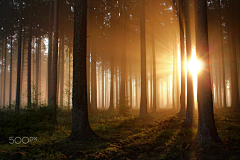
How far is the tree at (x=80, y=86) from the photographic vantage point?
7.41 meters

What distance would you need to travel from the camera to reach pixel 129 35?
1073 inches

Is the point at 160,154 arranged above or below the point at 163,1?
below

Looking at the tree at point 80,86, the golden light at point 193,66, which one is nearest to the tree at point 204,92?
the golden light at point 193,66

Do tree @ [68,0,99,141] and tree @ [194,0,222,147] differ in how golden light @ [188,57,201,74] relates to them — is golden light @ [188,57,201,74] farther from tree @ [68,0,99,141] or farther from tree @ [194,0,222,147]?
tree @ [68,0,99,141]

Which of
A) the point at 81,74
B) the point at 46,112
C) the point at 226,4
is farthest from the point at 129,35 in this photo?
the point at 81,74

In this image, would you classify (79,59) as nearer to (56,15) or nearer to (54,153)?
(54,153)

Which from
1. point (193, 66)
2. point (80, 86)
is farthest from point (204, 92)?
point (193, 66)

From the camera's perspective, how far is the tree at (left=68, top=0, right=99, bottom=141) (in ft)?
24.3

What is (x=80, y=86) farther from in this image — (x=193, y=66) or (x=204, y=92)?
(x=193, y=66)

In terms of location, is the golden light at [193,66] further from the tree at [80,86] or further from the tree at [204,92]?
the tree at [80,86]

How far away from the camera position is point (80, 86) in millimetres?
7660

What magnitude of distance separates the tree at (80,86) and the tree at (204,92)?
4593 millimetres

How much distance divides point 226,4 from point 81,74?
81.3 ft

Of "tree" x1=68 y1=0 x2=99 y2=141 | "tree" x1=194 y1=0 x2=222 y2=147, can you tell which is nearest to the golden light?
"tree" x1=194 y1=0 x2=222 y2=147
